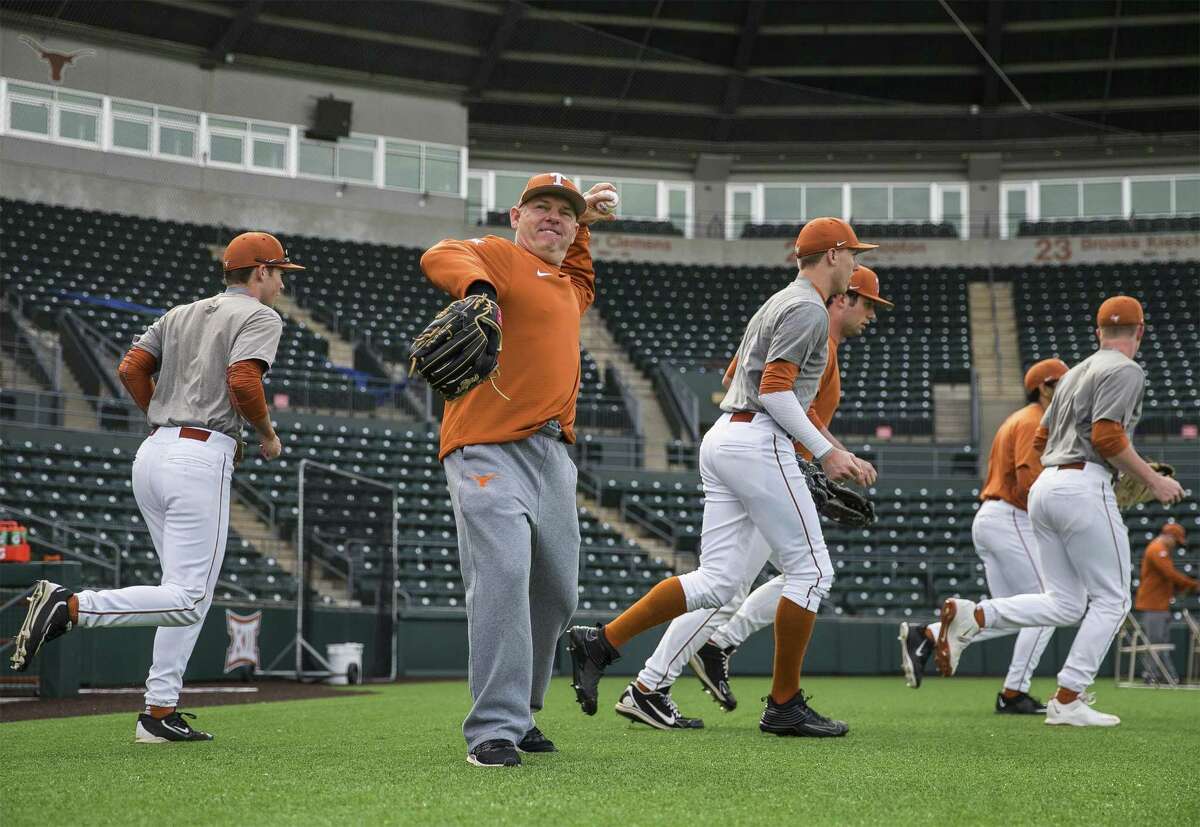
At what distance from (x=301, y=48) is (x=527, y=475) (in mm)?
25719

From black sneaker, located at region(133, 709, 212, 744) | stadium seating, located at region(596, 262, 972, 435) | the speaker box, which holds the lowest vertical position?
black sneaker, located at region(133, 709, 212, 744)

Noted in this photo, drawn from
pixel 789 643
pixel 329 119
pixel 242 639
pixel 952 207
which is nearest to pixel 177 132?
pixel 329 119

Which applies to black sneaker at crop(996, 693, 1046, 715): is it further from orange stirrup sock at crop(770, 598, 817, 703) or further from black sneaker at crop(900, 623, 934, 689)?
orange stirrup sock at crop(770, 598, 817, 703)

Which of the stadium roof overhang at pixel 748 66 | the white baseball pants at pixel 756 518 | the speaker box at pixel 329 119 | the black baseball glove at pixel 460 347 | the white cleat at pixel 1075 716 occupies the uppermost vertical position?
the stadium roof overhang at pixel 748 66

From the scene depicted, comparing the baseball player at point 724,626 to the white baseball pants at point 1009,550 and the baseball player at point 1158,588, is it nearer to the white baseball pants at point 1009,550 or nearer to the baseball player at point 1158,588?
the white baseball pants at point 1009,550

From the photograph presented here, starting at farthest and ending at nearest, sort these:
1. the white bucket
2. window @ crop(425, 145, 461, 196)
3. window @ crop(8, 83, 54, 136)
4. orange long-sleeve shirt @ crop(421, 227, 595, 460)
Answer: window @ crop(425, 145, 461, 196), window @ crop(8, 83, 54, 136), the white bucket, orange long-sleeve shirt @ crop(421, 227, 595, 460)

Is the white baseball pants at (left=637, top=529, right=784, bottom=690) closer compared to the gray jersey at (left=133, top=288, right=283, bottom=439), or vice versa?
the gray jersey at (left=133, top=288, right=283, bottom=439)

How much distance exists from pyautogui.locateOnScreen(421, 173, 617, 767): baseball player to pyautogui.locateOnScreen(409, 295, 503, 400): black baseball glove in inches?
6.6

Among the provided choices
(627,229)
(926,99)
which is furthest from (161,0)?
(926,99)

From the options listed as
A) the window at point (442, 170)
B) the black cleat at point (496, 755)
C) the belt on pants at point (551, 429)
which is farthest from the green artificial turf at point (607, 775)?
the window at point (442, 170)

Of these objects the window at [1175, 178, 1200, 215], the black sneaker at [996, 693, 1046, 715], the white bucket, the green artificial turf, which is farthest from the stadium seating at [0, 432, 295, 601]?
the window at [1175, 178, 1200, 215]

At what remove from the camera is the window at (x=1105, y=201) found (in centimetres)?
3097

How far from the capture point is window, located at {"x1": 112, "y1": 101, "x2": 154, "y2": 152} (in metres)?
26.5

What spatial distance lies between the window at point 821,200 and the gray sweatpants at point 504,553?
28042mm
